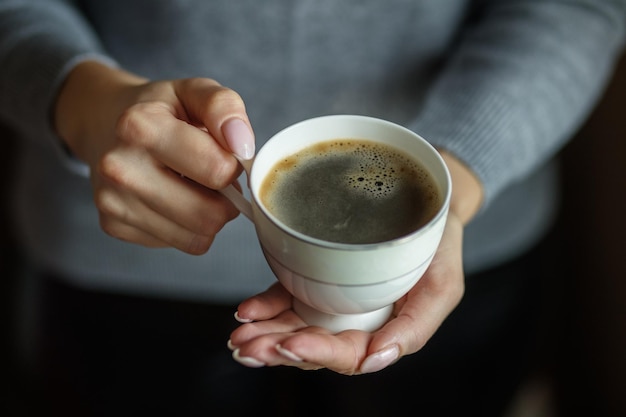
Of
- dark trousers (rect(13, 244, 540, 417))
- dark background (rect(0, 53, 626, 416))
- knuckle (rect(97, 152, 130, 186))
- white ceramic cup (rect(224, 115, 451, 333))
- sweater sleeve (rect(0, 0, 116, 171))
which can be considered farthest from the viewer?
dark background (rect(0, 53, 626, 416))

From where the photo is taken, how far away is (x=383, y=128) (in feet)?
1.49

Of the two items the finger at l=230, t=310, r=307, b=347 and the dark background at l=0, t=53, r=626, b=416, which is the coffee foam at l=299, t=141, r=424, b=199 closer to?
the finger at l=230, t=310, r=307, b=347

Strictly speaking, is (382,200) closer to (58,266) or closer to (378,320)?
(378,320)

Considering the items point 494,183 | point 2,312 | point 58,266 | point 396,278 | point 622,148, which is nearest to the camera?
point 396,278

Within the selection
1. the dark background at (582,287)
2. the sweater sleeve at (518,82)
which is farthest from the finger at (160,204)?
the dark background at (582,287)

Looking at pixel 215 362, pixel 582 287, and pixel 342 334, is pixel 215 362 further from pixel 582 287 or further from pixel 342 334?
pixel 582 287

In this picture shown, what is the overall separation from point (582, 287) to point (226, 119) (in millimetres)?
878

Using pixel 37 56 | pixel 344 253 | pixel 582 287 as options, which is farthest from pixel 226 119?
pixel 582 287

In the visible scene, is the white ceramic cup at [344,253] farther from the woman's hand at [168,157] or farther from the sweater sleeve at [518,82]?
the sweater sleeve at [518,82]

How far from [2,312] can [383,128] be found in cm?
97

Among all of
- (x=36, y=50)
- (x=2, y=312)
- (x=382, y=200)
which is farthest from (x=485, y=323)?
(x=2, y=312)

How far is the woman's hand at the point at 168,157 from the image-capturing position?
0.44m

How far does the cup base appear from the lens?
1.53 ft

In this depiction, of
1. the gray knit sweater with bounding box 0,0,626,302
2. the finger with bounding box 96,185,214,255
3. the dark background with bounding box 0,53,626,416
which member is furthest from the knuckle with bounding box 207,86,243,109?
the dark background with bounding box 0,53,626,416
